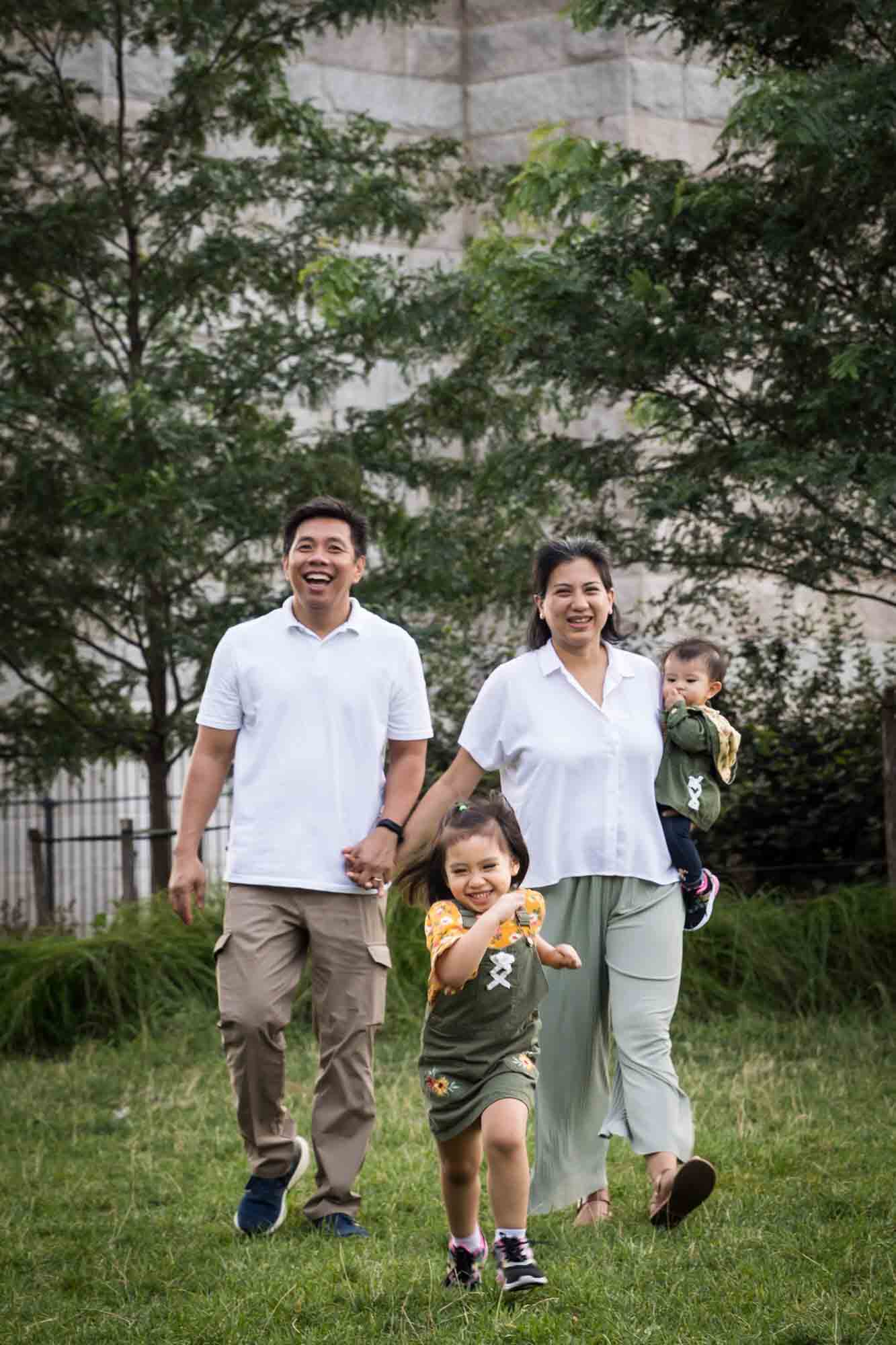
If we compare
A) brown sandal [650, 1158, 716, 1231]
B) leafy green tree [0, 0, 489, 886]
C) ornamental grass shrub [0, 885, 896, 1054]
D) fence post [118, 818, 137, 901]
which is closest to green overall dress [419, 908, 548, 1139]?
brown sandal [650, 1158, 716, 1231]

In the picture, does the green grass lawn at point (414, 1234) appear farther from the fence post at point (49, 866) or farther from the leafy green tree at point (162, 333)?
the fence post at point (49, 866)

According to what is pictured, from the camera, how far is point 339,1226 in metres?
5.55

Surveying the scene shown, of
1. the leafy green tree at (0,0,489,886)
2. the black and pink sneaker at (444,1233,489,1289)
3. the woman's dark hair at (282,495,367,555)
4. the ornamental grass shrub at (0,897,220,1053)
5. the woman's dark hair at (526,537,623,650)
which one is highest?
the leafy green tree at (0,0,489,886)

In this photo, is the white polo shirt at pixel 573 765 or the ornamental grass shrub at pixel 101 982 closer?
the white polo shirt at pixel 573 765

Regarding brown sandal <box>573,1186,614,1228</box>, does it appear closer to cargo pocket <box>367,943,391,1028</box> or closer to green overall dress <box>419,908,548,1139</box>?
cargo pocket <box>367,943,391,1028</box>

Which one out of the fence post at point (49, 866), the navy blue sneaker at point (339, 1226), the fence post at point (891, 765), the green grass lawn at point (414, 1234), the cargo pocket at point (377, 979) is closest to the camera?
the green grass lawn at point (414, 1234)

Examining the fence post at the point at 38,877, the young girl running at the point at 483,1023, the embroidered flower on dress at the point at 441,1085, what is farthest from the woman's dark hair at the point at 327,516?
the fence post at the point at 38,877

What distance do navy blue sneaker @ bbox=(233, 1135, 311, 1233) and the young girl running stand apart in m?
1.00

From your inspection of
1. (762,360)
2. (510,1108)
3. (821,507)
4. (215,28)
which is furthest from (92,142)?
(510,1108)

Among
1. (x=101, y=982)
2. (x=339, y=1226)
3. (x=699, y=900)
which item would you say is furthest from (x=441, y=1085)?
(x=101, y=982)

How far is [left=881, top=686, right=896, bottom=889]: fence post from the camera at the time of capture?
1033 centimetres

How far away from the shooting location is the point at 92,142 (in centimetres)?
1190

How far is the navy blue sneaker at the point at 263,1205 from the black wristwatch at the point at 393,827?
1.02 m

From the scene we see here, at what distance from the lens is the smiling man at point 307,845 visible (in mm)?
5645
